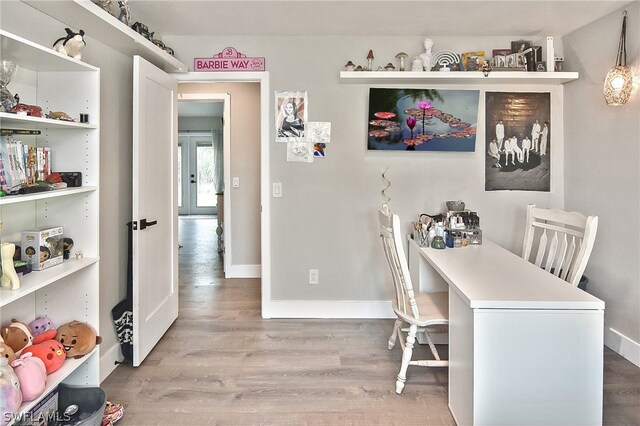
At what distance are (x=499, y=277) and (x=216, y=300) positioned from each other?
8.99 feet

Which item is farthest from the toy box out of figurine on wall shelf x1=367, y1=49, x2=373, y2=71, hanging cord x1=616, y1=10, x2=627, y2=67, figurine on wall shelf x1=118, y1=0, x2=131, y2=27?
hanging cord x1=616, y1=10, x2=627, y2=67

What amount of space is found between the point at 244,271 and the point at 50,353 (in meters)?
3.10

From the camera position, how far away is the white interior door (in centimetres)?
246

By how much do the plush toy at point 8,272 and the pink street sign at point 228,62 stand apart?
2.20 m

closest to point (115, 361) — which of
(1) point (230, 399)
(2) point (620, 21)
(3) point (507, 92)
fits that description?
(1) point (230, 399)

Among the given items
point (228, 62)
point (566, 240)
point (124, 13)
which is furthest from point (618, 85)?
point (124, 13)

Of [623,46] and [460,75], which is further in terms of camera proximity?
[460,75]

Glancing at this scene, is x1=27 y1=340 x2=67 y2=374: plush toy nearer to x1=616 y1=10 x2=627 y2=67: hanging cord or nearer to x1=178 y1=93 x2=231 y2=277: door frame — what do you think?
x1=178 y1=93 x2=231 y2=277: door frame

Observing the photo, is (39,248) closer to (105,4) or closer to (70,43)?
(70,43)

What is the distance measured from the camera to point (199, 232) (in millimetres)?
8305

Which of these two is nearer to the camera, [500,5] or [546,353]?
[546,353]

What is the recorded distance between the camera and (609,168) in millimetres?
2766

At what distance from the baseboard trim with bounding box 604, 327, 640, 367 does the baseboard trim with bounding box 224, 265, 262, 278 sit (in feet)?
11.0

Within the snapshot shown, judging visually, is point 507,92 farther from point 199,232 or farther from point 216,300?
point 199,232
